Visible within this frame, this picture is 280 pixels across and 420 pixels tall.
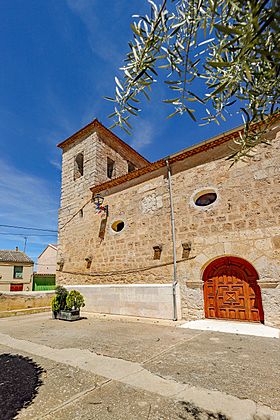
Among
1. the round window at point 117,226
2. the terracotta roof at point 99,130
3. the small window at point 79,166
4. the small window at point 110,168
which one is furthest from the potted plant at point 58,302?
the terracotta roof at point 99,130

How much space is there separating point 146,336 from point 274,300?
10.4ft

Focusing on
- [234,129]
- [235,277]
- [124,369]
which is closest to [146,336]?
[124,369]

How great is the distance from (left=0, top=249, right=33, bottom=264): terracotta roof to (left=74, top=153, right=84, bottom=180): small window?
18687mm

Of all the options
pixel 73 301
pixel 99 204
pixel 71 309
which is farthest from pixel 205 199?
pixel 71 309

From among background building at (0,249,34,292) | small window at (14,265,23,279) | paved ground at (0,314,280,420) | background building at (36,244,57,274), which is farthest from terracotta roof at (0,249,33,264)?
paved ground at (0,314,280,420)

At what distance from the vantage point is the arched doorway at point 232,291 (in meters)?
5.98

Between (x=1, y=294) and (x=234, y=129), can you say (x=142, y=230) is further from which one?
(x=1, y=294)

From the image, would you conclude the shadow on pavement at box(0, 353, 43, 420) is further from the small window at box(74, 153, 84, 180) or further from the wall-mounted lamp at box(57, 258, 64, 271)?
the small window at box(74, 153, 84, 180)

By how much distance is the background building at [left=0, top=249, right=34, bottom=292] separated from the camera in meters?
24.7

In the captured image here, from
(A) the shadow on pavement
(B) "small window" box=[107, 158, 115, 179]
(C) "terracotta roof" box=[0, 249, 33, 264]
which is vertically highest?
(B) "small window" box=[107, 158, 115, 179]

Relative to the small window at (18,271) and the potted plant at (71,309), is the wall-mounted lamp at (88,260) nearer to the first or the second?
the potted plant at (71,309)

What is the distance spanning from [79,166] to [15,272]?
1929 centimetres

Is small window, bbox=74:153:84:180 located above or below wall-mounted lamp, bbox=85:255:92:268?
above

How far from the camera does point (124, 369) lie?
313 cm
